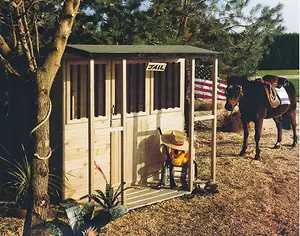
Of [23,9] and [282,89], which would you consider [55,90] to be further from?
[282,89]

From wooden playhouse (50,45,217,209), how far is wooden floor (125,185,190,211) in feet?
0.04

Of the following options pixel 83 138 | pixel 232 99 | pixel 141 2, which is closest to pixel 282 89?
pixel 232 99

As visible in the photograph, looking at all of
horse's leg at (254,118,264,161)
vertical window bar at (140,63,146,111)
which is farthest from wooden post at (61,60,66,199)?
horse's leg at (254,118,264,161)

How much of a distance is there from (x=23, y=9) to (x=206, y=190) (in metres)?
3.65

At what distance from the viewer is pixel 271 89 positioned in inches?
384

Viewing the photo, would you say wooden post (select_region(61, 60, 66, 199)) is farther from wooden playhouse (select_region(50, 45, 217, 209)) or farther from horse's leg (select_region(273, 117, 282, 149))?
horse's leg (select_region(273, 117, 282, 149))

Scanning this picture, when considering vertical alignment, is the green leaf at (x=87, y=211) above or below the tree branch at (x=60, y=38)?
below

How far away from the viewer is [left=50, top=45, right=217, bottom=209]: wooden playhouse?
6.30 m

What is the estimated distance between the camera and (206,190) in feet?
24.7

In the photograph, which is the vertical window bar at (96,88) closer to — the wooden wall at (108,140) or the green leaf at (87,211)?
the wooden wall at (108,140)

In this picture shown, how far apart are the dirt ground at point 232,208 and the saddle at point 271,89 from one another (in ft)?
3.48

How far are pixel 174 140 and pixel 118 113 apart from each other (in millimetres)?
868

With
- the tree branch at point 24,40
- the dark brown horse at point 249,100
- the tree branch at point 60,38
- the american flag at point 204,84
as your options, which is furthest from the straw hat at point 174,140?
the american flag at point 204,84

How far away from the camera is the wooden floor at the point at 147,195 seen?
6.83 metres
